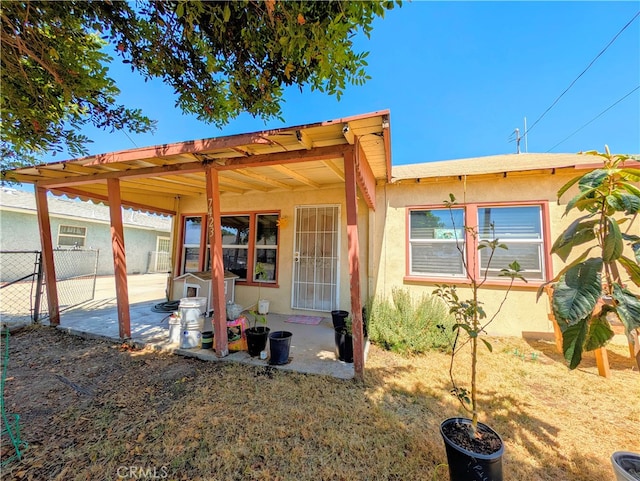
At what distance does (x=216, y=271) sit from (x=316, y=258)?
9.27 ft

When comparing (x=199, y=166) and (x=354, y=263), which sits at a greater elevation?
(x=199, y=166)

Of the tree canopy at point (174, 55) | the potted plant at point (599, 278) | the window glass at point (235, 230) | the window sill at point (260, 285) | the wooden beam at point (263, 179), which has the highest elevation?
the tree canopy at point (174, 55)

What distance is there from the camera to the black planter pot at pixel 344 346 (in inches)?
140

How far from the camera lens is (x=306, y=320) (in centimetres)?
566

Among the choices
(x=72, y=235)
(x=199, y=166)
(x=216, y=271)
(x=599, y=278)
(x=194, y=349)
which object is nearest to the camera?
(x=599, y=278)

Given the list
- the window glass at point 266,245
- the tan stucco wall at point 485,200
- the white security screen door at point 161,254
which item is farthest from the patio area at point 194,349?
the white security screen door at point 161,254

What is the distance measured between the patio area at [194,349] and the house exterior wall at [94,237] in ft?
24.3

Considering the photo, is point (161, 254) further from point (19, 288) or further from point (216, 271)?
point (216, 271)

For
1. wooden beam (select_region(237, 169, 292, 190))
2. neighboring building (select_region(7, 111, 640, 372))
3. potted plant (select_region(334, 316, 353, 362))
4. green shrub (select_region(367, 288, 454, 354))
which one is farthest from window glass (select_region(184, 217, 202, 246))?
potted plant (select_region(334, 316, 353, 362))

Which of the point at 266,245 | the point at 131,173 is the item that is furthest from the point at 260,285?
the point at 131,173

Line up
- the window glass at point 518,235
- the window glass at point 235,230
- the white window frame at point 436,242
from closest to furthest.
Answer: the window glass at point 518,235 → the white window frame at point 436,242 → the window glass at point 235,230

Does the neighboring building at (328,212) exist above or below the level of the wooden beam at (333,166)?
below

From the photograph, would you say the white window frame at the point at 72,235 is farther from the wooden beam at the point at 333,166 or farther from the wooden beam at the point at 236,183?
the wooden beam at the point at 333,166

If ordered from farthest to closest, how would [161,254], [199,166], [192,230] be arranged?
[161,254] < [192,230] < [199,166]
